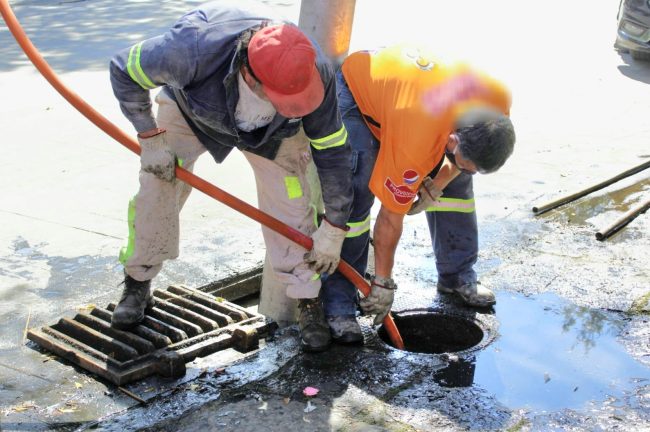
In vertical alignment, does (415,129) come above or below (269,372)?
above

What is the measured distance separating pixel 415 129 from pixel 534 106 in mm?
5153

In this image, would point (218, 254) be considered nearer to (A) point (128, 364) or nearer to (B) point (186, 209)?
(B) point (186, 209)

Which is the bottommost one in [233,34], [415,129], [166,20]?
[166,20]

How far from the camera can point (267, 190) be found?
3.90m

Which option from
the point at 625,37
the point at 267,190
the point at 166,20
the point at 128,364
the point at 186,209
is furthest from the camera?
the point at 166,20

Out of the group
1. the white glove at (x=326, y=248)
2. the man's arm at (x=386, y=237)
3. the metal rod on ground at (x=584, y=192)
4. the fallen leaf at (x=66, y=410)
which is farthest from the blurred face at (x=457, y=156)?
the metal rod on ground at (x=584, y=192)

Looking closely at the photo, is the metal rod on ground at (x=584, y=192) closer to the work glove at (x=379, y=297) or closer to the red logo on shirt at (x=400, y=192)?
the work glove at (x=379, y=297)

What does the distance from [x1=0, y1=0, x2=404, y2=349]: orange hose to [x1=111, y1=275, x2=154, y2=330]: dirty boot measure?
1.95 ft

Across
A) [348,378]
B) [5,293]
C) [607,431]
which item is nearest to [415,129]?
[348,378]

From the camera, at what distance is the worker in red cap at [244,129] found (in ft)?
10.5

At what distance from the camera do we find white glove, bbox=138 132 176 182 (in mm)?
3555

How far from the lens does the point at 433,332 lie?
4.36 meters

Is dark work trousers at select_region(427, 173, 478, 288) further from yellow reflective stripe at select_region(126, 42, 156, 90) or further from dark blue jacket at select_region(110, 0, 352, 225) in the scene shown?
yellow reflective stripe at select_region(126, 42, 156, 90)

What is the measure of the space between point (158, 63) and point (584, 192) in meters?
3.57
